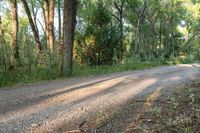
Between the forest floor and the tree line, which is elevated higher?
the tree line

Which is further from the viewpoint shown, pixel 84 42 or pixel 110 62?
pixel 110 62

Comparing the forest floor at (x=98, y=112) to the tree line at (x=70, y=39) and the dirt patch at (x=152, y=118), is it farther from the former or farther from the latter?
the tree line at (x=70, y=39)

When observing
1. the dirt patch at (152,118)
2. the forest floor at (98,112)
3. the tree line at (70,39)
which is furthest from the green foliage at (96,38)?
the dirt patch at (152,118)

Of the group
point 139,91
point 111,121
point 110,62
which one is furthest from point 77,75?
point 111,121

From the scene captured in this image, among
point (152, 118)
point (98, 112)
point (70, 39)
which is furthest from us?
point (70, 39)

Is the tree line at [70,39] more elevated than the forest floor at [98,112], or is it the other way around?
the tree line at [70,39]

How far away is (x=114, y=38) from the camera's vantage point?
26.7m

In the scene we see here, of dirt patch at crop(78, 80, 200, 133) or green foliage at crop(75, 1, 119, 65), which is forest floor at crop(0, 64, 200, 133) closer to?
dirt patch at crop(78, 80, 200, 133)

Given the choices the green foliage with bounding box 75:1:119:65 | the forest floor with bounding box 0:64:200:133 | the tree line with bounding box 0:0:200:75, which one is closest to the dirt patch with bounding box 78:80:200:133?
the forest floor with bounding box 0:64:200:133

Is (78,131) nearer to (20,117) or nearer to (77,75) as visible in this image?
(20,117)

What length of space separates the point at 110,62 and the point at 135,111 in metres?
19.7

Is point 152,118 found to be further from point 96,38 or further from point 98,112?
point 96,38

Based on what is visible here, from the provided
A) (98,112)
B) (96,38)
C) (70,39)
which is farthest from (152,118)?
(96,38)

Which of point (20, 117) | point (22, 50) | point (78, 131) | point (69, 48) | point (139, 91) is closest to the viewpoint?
point (78, 131)
